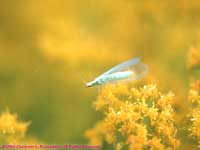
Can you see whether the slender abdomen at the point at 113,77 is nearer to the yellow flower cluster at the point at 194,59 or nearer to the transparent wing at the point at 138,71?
the transparent wing at the point at 138,71

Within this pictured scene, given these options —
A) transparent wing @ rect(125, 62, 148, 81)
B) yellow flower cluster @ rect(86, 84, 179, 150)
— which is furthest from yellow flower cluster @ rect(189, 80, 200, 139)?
transparent wing @ rect(125, 62, 148, 81)

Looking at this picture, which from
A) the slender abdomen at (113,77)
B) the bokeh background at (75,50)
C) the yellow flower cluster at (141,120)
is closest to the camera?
the yellow flower cluster at (141,120)

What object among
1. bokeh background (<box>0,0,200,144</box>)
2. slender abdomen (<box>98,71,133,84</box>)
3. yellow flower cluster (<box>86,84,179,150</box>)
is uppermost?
bokeh background (<box>0,0,200,144</box>)

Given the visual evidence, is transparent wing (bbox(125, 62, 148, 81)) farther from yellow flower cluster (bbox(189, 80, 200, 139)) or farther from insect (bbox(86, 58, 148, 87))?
yellow flower cluster (bbox(189, 80, 200, 139))

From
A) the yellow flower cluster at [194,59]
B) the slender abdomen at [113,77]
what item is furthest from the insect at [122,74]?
the yellow flower cluster at [194,59]

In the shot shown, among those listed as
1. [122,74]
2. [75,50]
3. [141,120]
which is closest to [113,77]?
[122,74]

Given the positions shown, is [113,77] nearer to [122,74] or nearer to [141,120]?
[122,74]
